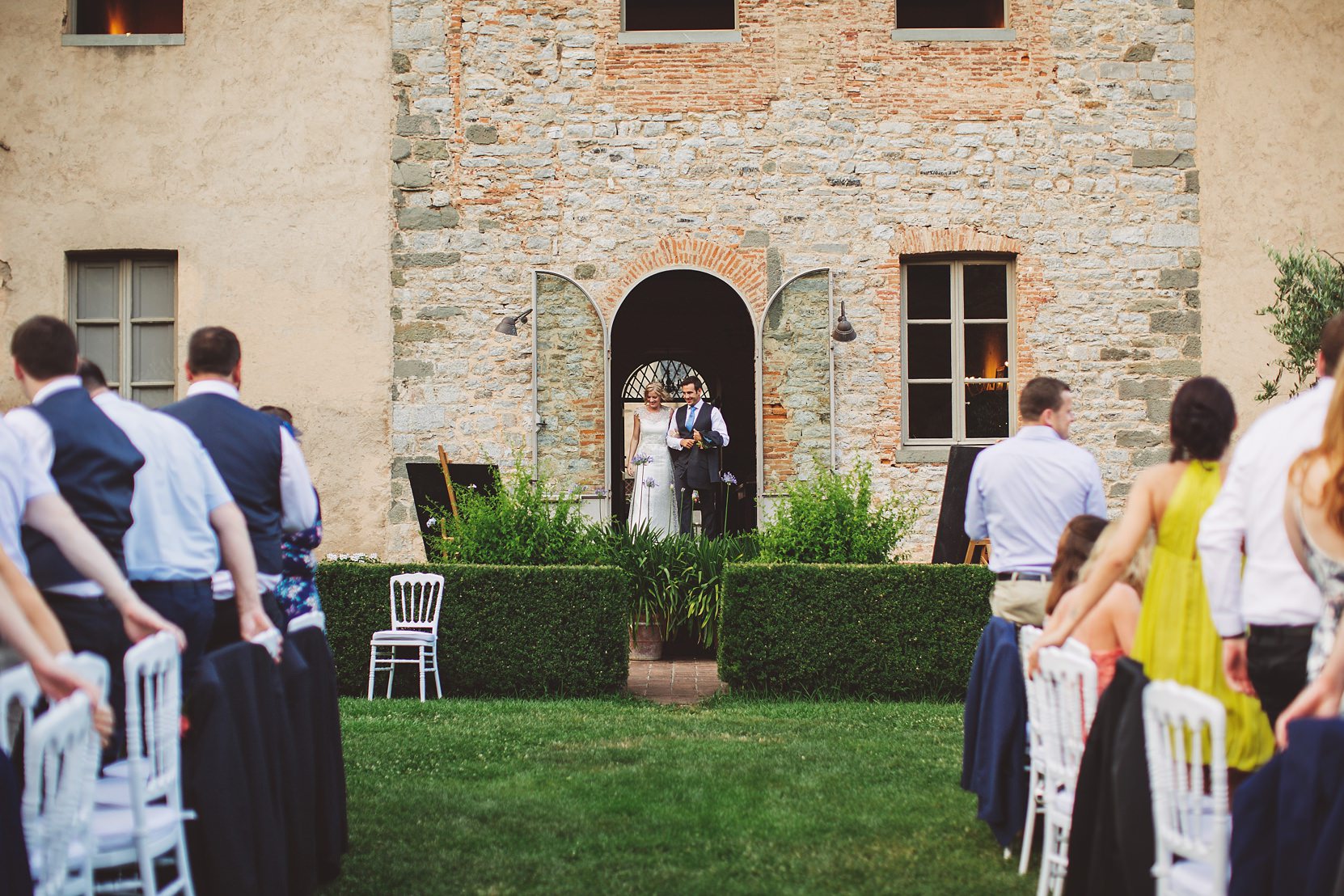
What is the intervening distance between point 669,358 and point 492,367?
210 inches

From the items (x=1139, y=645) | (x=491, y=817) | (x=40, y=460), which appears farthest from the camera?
(x=491, y=817)

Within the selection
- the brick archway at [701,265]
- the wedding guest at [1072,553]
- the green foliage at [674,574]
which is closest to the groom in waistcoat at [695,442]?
the brick archway at [701,265]

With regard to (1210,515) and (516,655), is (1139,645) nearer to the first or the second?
(1210,515)

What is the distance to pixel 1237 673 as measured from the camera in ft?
10.6

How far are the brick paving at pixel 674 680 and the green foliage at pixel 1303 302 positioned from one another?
18.7ft

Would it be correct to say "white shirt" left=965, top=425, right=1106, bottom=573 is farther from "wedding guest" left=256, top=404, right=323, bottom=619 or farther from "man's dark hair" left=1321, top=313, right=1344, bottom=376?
"wedding guest" left=256, top=404, right=323, bottom=619

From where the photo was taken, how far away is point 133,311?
1188 cm

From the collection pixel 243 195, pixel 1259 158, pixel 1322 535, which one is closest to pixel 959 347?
pixel 1259 158

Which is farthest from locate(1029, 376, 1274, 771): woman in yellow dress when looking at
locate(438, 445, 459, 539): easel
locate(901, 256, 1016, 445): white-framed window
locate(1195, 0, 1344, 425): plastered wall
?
locate(1195, 0, 1344, 425): plastered wall

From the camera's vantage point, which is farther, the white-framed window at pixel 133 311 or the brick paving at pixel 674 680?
the white-framed window at pixel 133 311

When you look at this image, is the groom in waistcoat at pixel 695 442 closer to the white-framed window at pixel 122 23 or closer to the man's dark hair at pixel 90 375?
the white-framed window at pixel 122 23

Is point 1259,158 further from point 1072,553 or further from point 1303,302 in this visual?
point 1072,553

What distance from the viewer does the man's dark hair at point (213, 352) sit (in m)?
4.52

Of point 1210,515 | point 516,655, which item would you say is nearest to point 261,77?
point 516,655
